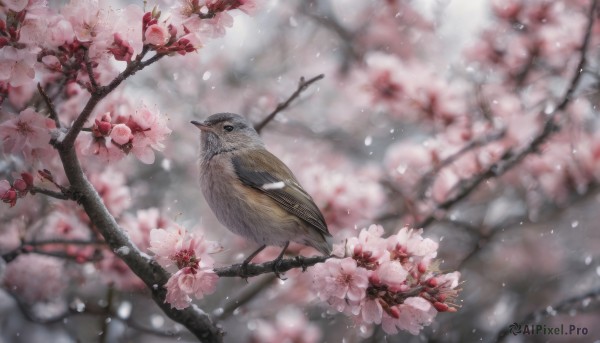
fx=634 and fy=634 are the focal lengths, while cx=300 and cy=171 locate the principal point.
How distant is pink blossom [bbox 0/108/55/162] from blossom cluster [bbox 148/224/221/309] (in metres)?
0.58

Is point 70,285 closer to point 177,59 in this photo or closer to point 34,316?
point 34,316

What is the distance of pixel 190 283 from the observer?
7.12 ft

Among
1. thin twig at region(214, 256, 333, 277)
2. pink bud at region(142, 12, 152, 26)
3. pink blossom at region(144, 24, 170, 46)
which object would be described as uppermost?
pink bud at region(142, 12, 152, 26)

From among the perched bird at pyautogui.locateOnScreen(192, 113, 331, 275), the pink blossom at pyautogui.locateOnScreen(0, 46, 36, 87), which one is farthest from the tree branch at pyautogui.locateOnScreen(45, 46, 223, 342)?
the perched bird at pyautogui.locateOnScreen(192, 113, 331, 275)

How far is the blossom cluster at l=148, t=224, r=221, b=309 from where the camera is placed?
216 centimetres

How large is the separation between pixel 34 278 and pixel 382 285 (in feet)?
8.58

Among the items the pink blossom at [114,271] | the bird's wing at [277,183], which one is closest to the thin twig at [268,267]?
the bird's wing at [277,183]

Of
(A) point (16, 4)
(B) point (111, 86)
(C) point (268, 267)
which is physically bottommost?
(C) point (268, 267)

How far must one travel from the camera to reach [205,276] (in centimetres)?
217

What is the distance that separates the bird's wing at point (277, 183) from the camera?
3.21 meters

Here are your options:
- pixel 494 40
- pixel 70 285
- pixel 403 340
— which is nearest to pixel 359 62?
pixel 494 40

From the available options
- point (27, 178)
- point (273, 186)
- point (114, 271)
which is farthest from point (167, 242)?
point (114, 271)

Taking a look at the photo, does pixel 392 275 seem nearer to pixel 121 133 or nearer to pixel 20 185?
pixel 121 133

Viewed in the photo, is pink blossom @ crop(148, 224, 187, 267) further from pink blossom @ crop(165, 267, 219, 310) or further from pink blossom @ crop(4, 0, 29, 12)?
pink blossom @ crop(4, 0, 29, 12)
